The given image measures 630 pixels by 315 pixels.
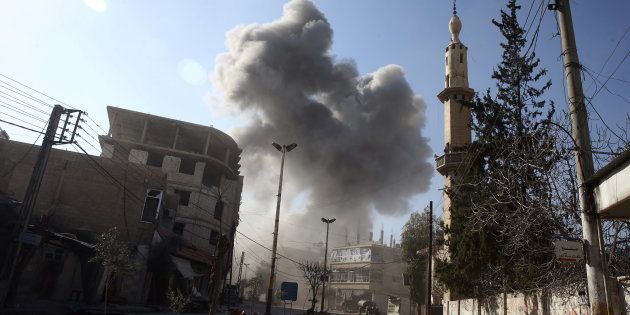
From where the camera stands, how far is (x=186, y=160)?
41125 millimetres

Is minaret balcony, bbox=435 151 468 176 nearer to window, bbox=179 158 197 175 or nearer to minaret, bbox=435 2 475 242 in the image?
minaret, bbox=435 2 475 242

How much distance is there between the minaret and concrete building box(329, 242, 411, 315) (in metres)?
34.5

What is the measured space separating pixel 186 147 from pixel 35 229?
2699cm

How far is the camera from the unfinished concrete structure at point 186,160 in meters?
38.2

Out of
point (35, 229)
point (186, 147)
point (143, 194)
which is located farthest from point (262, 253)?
point (35, 229)

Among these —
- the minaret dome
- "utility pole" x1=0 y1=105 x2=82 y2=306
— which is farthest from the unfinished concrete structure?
the minaret dome

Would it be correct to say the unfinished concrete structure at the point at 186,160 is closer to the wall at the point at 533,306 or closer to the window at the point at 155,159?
the window at the point at 155,159

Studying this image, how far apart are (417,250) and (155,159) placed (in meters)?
26.8

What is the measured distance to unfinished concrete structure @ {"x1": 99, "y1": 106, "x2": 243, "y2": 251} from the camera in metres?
38.2

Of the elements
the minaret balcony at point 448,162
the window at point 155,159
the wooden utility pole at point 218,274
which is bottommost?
the wooden utility pole at point 218,274

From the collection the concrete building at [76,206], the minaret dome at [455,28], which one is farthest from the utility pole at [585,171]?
the minaret dome at [455,28]

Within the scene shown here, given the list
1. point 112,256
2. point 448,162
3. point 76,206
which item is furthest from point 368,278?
point 112,256

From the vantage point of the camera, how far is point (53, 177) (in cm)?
2636

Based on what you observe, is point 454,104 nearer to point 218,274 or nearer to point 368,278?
point 218,274
